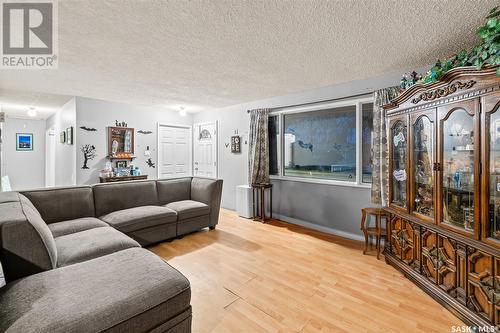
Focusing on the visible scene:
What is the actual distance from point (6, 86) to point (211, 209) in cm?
393

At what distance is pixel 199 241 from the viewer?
3.49m

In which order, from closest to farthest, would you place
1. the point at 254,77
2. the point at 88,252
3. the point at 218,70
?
1. the point at 88,252
2. the point at 218,70
3. the point at 254,77

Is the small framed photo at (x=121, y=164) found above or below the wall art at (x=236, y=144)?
below

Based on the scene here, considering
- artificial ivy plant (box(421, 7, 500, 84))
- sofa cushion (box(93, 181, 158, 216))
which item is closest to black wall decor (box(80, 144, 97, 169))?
sofa cushion (box(93, 181, 158, 216))

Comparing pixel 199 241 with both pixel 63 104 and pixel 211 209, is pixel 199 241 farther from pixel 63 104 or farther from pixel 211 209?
pixel 63 104

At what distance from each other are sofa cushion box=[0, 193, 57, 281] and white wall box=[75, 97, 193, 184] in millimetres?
3526

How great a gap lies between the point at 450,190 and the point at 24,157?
10321 mm

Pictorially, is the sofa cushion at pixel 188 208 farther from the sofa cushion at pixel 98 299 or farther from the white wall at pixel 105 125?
the white wall at pixel 105 125

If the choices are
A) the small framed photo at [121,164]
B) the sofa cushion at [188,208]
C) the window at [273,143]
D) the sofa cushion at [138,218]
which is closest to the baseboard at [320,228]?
the window at [273,143]

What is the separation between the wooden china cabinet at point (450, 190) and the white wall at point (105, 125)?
5.03 meters

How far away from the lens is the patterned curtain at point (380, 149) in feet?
10.2

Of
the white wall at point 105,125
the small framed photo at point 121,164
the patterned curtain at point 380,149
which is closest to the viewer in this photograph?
the patterned curtain at point 380,149

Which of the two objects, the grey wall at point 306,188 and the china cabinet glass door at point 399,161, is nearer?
the china cabinet glass door at point 399,161

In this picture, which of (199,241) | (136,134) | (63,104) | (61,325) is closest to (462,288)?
(61,325)
